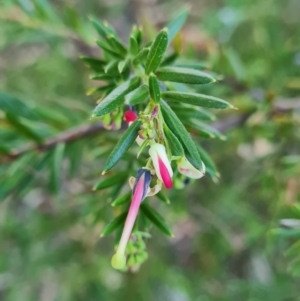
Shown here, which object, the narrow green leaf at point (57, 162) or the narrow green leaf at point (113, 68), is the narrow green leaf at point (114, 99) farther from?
the narrow green leaf at point (57, 162)

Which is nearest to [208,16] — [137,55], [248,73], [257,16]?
[257,16]

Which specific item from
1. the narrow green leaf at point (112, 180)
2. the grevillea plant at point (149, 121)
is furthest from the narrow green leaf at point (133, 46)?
the narrow green leaf at point (112, 180)

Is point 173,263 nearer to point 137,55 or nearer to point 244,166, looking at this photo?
point 244,166

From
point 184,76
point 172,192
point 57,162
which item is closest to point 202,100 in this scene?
point 184,76

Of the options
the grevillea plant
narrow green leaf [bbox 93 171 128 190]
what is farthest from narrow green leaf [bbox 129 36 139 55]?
narrow green leaf [bbox 93 171 128 190]

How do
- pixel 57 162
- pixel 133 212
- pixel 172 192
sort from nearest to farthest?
pixel 133 212 < pixel 57 162 < pixel 172 192

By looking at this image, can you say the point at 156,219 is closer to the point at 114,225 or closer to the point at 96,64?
the point at 114,225

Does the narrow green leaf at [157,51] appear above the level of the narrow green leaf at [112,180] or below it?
above
